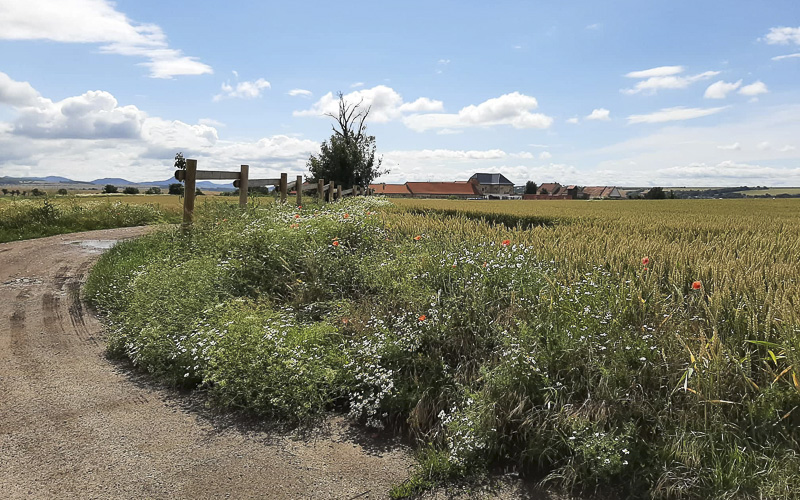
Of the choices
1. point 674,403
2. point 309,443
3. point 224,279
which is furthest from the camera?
point 224,279

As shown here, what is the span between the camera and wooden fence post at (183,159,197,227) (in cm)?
1052

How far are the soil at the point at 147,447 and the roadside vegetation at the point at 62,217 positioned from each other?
10.5 metres

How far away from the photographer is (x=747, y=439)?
133 inches

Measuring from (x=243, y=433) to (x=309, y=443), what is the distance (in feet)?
2.01

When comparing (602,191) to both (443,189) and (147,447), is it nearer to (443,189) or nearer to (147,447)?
(443,189)

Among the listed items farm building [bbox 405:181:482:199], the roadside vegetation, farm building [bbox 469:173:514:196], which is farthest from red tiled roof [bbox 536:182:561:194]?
the roadside vegetation

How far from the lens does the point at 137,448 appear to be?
403cm

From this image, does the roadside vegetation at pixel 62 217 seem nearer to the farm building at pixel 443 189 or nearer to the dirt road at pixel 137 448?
the dirt road at pixel 137 448

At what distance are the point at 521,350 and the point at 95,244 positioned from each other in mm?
13053

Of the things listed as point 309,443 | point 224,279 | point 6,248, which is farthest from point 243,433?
point 6,248

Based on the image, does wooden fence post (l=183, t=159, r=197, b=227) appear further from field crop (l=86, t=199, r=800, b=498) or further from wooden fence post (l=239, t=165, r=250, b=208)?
field crop (l=86, t=199, r=800, b=498)

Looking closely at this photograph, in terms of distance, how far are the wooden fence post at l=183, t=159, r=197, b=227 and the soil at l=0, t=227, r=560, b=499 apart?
15.6ft

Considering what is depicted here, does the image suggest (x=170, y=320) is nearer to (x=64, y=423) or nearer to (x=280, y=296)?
(x=280, y=296)

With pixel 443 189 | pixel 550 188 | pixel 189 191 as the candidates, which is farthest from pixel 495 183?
pixel 189 191
